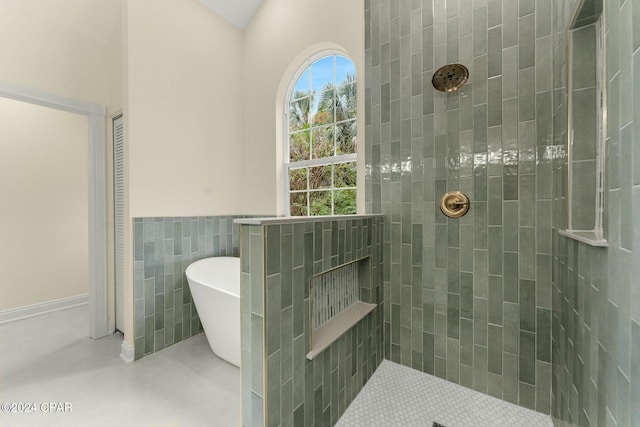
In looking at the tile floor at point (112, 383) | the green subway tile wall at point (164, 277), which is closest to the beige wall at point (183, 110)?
the green subway tile wall at point (164, 277)

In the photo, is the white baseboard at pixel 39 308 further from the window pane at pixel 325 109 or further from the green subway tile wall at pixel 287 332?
the window pane at pixel 325 109

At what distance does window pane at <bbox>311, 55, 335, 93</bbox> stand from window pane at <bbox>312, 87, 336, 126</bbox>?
99 millimetres

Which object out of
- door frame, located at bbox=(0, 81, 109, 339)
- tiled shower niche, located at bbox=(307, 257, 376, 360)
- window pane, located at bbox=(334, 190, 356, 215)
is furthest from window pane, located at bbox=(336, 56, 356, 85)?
door frame, located at bbox=(0, 81, 109, 339)

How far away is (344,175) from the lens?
8.06 feet

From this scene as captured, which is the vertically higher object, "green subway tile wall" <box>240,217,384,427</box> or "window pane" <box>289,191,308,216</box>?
"window pane" <box>289,191,308,216</box>

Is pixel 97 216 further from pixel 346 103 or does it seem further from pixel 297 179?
pixel 346 103

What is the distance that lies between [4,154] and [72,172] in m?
0.56

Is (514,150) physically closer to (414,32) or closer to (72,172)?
(414,32)

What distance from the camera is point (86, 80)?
2.40 meters

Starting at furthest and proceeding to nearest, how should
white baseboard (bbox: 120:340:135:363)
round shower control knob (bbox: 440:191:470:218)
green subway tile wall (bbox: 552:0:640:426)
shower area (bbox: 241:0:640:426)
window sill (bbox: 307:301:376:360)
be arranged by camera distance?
white baseboard (bbox: 120:340:135:363) → round shower control knob (bbox: 440:191:470:218) → window sill (bbox: 307:301:376:360) → shower area (bbox: 241:0:640:426) → green subway tile wall (bbox: 552:0:640:426)

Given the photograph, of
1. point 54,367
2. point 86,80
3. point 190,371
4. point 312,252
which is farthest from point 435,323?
point 86,80

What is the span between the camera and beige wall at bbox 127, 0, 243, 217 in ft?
6.91

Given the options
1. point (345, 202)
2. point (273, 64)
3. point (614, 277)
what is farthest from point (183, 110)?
point (614, 277)

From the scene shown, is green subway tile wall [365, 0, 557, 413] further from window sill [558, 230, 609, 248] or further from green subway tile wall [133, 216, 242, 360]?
green subway tile wall [133, 216, 242, 360]
